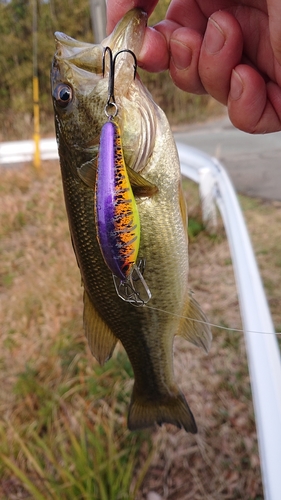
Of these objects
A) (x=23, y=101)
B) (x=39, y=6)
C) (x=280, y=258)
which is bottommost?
(x=23, y=101)

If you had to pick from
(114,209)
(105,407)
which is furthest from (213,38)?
(105,407)

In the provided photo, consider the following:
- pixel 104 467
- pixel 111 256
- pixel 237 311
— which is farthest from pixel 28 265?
pixel 111 256

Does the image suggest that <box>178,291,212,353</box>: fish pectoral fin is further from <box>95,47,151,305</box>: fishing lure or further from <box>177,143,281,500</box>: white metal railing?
<box>95,47,151,305</box>: fishing lure

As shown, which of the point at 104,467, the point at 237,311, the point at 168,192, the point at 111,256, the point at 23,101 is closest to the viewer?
the point at 111,256

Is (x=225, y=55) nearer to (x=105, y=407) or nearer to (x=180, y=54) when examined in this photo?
(x=180, y=54)

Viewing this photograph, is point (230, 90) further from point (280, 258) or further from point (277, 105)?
point (280, 258)

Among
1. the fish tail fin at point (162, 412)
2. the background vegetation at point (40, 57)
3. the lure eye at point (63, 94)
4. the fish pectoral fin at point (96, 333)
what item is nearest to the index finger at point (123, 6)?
the lure eye at point (63, 94)
